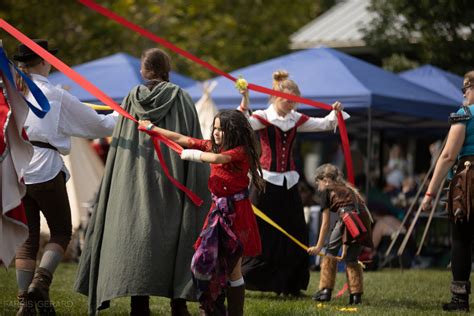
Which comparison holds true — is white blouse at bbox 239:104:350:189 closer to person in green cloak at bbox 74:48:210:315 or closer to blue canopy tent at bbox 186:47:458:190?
person in green cloak at bbox 74:48:210:315

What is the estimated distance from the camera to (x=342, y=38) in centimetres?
2159

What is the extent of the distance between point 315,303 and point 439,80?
25.3ft

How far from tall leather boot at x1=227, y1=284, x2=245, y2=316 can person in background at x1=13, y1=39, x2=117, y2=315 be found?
1223mm

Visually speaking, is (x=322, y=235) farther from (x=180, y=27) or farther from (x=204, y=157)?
(x=180, y=27)

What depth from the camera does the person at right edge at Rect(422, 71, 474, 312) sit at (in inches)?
266

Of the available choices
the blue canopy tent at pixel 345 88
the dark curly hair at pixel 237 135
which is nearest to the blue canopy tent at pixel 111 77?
the blue canopy tent at pixel 345 88

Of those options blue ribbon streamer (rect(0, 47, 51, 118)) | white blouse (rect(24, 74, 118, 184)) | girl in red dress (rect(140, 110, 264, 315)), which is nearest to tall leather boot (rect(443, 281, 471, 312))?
girl in red dress (rect(140, 110, 264, 315))

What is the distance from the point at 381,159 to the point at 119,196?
10209mm

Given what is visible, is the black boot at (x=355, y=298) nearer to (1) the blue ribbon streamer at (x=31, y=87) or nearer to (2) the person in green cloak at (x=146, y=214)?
(2) the person in green cloak at (x=146, y=214)

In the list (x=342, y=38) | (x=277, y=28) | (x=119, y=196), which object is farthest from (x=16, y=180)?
(x=277, y=28)

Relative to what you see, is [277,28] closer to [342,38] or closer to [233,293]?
[342,38]

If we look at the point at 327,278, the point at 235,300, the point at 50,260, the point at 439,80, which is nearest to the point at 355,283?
the point at 327,278

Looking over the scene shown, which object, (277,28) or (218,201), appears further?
(277,28)

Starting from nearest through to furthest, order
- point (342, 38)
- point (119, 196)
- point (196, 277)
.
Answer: point (196, 277), point (119, 196), point (342, 38)
